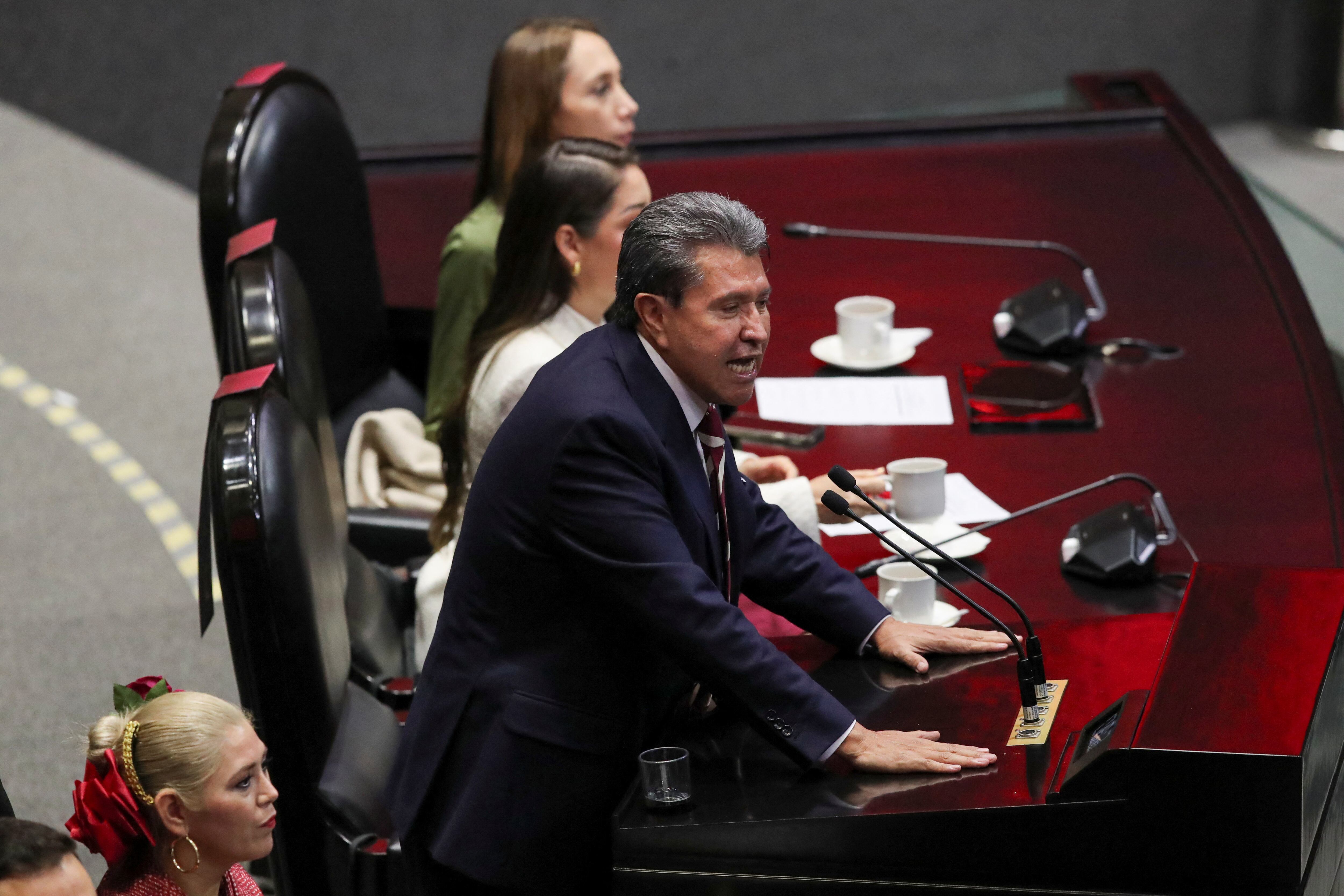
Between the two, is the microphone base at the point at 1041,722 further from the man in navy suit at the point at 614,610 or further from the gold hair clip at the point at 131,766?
the gold hair clip at the point at 131,766

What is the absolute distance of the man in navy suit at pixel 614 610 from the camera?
149 centimetres

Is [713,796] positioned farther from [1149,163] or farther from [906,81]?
[906,81]

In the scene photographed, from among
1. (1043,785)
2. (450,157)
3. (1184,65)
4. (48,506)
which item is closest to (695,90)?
(1184,65)

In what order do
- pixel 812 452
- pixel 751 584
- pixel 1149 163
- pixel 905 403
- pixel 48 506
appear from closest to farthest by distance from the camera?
pixel 751 584 < pixel 812 452 < pixel 905 403 < pixel 1149 163 < pixel 48 506

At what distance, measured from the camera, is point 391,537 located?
242 cm

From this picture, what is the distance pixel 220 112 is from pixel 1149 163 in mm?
1988

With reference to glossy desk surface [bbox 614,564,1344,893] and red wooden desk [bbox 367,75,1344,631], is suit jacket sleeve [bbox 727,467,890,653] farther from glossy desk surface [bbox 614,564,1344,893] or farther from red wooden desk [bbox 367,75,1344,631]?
red wooden desk [bbox 367,75,1344,631]

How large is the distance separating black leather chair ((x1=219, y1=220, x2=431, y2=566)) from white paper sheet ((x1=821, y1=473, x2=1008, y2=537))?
2.05 feet

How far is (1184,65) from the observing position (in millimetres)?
6312

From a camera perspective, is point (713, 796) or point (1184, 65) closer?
point (713, 796)

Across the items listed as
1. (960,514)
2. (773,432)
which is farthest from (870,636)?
(773,432)

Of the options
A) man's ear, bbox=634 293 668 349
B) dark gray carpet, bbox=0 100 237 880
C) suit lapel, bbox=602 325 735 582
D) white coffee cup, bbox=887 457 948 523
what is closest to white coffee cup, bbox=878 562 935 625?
white coffee cup, bbox=887 457 948 523

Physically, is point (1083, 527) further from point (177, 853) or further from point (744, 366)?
point (177, 853)

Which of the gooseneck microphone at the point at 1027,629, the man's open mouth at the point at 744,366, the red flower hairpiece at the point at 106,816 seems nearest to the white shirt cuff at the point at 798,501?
the gooseneck microphone at the point at 1027,629
